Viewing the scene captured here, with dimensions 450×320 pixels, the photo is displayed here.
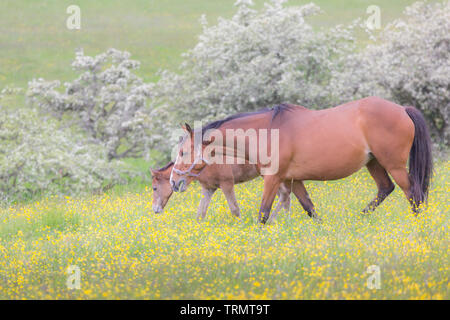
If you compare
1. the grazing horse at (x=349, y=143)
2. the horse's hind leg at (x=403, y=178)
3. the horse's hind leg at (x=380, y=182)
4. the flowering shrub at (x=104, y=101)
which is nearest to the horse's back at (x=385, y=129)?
the grazing horse at (x=349, y=143)

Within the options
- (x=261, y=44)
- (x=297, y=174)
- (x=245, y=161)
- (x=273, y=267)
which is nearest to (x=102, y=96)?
(x=261, y=44)

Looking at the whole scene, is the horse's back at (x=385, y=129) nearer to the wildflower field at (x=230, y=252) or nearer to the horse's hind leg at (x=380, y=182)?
the horse's hind leg at (x=380, y=182)

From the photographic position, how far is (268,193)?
346 inches

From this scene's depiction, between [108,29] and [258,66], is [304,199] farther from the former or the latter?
[108,29]

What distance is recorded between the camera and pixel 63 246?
27.0ft

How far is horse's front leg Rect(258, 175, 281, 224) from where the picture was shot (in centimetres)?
879

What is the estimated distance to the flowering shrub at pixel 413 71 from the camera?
1769 cm

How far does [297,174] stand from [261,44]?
9550mm

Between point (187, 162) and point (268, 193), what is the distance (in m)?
1.53

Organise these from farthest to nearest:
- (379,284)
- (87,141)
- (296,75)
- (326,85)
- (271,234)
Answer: (87,141), (326,85), (296,75), (271,234), (379,284)

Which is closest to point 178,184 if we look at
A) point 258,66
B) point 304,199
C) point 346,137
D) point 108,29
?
point 304,199
